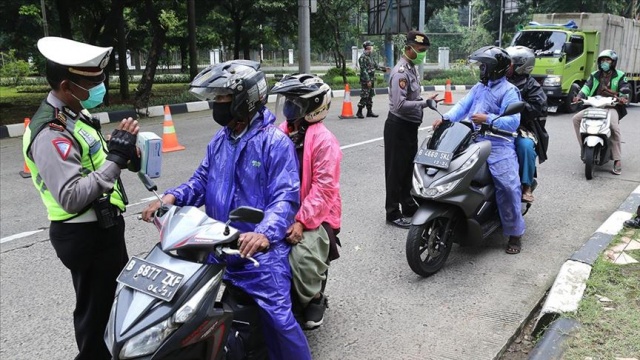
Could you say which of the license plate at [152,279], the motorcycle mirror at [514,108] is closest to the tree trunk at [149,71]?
the motorcycle mirror at [514,108]

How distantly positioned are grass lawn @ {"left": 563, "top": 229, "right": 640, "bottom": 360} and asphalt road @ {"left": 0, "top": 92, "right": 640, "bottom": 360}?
38 cm

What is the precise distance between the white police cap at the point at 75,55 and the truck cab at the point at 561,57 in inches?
492

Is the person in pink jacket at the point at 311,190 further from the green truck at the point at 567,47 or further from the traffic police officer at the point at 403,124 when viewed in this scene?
the green truck at the point at 567,47

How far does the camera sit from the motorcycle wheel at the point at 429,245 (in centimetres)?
393

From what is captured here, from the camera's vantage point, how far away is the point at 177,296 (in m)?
1.92

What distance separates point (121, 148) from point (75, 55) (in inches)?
18.0

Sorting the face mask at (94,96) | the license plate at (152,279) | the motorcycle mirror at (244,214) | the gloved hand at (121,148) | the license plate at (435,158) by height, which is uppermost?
the face mask at (94,96)

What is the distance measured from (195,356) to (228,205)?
0.75 m

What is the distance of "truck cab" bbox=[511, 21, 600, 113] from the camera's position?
43.3ft

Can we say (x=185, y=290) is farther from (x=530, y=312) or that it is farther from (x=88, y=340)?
→ (x=530, y=312)

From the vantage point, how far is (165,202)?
8.39 feet

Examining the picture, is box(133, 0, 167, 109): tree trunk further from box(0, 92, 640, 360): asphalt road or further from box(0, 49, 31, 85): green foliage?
box(0, 49, 31, 85): green foliage

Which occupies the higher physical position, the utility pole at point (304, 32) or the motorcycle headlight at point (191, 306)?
the utility pole at point (304, 32)

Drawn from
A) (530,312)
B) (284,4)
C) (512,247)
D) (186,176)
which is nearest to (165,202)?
(530,312)
